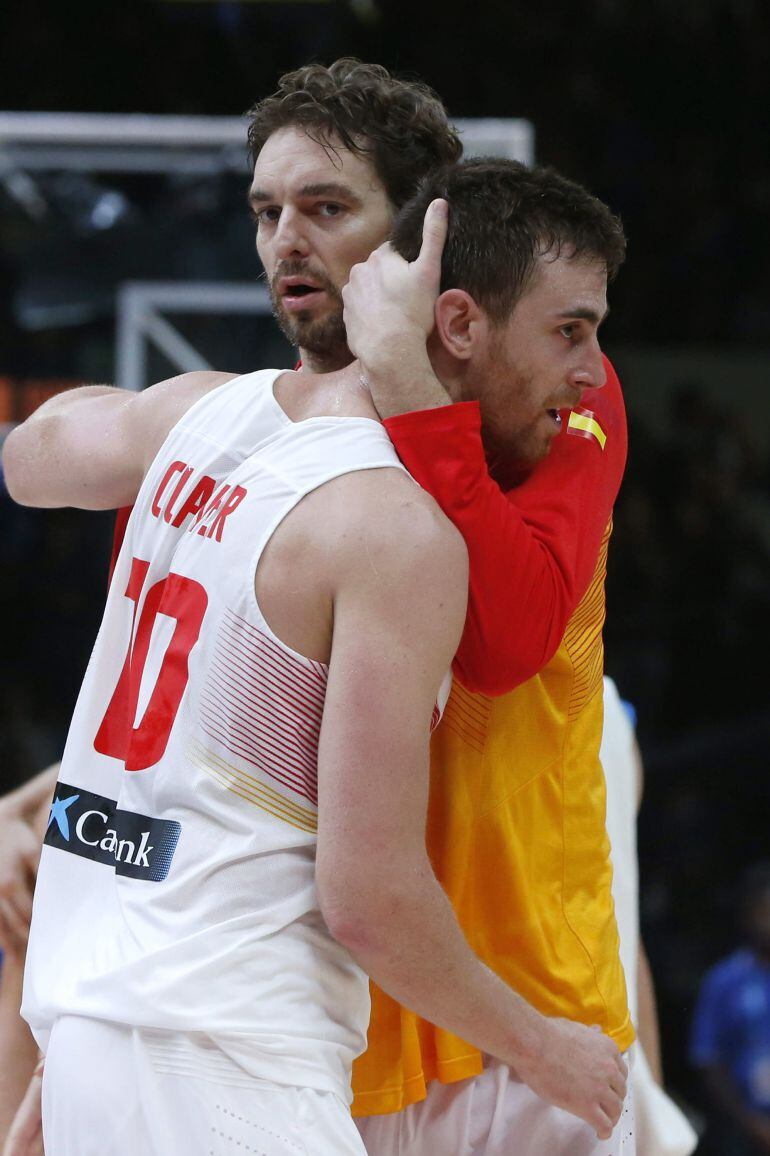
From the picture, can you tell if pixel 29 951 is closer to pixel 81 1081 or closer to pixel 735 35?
pixel 81 1081

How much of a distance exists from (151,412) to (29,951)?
88cm

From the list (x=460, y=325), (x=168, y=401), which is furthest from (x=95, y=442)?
(x=460, y=325)

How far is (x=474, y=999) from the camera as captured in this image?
2.10 meters

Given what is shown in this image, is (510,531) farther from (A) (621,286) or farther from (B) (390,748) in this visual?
(A) (621,286)

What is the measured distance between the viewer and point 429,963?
2055 millimetres

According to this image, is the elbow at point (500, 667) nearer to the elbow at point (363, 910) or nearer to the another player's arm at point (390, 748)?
the another player's arm at point (390, 748)

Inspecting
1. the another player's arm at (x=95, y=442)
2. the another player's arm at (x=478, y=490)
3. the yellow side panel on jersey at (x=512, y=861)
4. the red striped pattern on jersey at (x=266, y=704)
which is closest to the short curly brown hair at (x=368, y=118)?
the another player's arm at (x=478, y=490)

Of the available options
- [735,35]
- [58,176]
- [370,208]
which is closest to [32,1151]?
[370,208]

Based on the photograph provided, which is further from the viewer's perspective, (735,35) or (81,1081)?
(735,35)

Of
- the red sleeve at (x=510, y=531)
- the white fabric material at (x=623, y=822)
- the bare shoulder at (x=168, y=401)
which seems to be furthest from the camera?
the white fabric material at (x=623, y=822)

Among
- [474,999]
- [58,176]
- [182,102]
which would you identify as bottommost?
[474,999]

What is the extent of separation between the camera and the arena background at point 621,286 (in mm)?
7199

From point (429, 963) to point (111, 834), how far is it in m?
0.53

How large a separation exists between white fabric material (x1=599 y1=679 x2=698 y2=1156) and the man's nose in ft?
4.09
